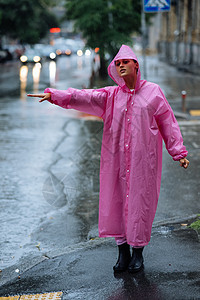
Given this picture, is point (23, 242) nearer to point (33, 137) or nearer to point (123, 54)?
point (123, 54)

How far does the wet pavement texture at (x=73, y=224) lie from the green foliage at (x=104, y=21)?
11.3 m

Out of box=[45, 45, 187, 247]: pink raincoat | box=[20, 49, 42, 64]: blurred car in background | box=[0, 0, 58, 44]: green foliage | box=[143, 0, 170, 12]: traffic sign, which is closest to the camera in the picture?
box=[45, 45, 187, 247]: pink raincoat

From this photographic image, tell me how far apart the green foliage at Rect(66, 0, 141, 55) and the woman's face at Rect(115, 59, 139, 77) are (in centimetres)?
1839

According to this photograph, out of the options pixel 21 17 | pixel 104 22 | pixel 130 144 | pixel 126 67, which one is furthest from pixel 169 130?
pixel 21 17

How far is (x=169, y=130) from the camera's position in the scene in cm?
422

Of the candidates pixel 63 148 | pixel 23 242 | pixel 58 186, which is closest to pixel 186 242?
pixel 23 242

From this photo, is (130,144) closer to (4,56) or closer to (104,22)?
(104,22)

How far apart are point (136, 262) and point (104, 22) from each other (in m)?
20.1

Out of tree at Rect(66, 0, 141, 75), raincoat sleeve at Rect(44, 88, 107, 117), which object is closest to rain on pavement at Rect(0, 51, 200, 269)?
raincoat sleeve at Rect(44, 88, 107, 117)

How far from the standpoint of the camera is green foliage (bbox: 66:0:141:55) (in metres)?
22.5

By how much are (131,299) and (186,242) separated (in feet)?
4.18

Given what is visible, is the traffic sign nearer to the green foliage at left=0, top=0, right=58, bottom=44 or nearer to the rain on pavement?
the rain on pavement

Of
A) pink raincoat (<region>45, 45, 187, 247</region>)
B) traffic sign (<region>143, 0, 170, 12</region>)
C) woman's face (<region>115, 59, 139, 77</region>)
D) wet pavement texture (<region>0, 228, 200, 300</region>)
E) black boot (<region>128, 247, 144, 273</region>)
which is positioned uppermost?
traffic sign (<region>143, 0, 170, 12</region>)

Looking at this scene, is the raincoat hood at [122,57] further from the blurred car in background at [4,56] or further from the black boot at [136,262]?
the blurred car in background at [4,56]
